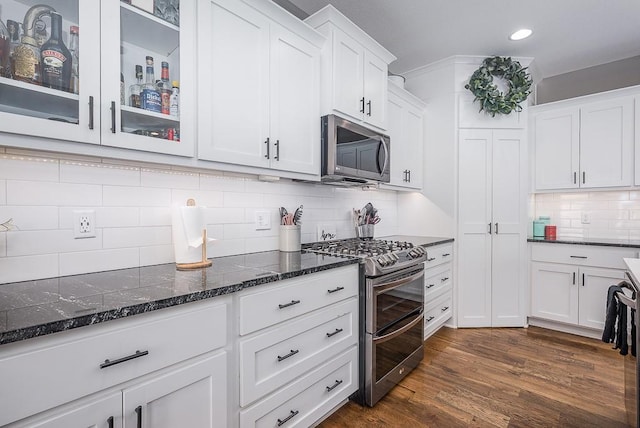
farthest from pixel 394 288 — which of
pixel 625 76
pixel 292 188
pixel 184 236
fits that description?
pixel 625 76

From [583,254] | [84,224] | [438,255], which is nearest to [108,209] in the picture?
[84,224]

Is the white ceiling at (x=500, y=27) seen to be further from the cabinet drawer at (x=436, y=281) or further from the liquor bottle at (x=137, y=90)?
the cabinet drawer at (x=436, y=281)

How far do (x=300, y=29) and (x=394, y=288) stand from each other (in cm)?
170

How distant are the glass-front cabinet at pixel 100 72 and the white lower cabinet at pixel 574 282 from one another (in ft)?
11.1

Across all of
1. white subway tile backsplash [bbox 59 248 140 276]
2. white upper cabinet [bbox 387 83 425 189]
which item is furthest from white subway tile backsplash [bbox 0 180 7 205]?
white upper cabinet [bbox 387 83 425 189]

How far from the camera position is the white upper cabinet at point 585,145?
9.59 ft

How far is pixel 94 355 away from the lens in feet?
2.78

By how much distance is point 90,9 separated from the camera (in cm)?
111

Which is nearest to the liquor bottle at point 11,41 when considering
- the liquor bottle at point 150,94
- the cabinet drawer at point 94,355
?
the liquor bottle at point 150,94

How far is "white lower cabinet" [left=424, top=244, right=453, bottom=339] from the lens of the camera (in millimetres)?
2689

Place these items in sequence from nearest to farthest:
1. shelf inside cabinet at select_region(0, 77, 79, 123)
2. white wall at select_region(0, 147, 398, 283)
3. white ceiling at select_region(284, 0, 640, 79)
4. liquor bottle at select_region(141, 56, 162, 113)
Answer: shelf inside cabinet at select_region(0, 77, 79, 123), white wall at select_region(0, 147, 398, 283), liquor bottle at select_region(141, 56, 162, 113), white ceiling at select_region(284, 0, 640, 79)

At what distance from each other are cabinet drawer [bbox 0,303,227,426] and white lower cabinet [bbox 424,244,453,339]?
2.06 m

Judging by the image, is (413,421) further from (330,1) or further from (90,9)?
(330,1)

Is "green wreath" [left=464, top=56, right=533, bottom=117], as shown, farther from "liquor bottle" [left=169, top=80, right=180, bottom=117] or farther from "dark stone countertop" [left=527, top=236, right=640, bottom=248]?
"liquor bottle" [left=169, top=80, right=180, bottom=117]
